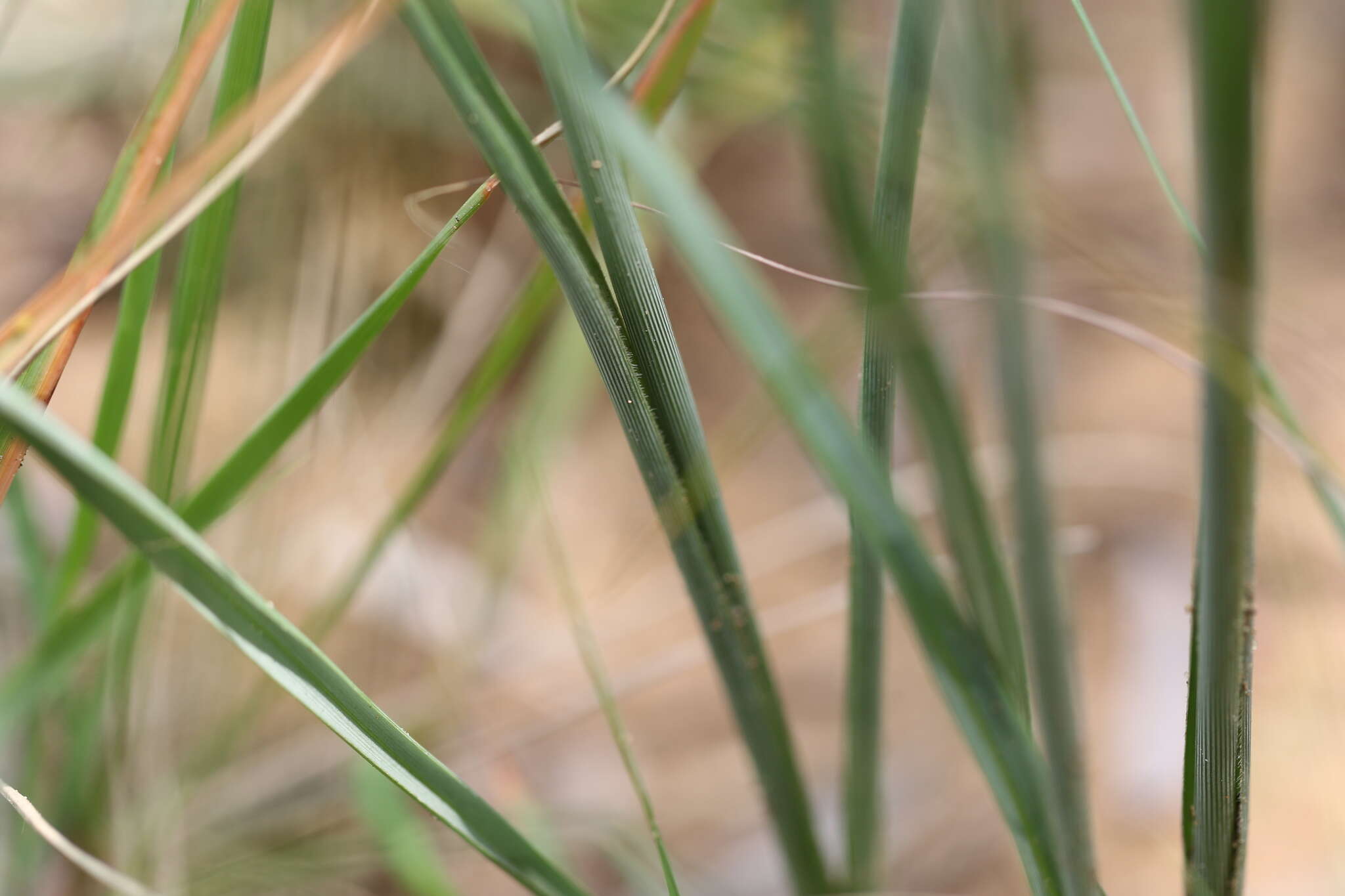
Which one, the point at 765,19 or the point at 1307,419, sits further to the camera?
the point at 1307,419

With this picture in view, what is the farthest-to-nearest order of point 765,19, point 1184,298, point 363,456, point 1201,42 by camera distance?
point 363,456
point 765,19
point 1184,298
point 1201,42

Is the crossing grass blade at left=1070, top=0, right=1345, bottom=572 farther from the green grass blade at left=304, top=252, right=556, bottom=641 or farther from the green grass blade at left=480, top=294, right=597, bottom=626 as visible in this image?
the green grass blade at left=480, top=294, right=597, bottom=626

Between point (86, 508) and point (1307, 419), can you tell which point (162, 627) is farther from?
point (1307, 419)

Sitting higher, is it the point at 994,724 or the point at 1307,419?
the point at 1307,419

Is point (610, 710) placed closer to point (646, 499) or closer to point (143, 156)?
point (143, 156)

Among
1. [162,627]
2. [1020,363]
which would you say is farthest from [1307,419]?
[162,627]

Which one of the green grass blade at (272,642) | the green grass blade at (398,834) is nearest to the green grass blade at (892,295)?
the green grass blade at (272,642)

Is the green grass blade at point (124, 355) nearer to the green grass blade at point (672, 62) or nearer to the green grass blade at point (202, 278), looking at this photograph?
the green grass blade at point (202, 278)
